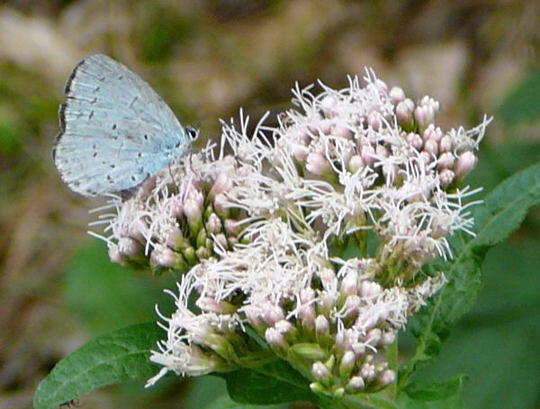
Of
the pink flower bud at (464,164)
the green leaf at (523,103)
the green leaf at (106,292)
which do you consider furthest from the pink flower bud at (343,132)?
the green leaf at (523,103)

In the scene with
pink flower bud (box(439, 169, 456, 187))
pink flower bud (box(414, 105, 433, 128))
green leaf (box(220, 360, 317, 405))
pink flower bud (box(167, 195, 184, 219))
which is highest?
pink flower bud (box(414, 105, 433, 128))

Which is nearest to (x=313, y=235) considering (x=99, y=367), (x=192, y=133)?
(x=192, y=133)

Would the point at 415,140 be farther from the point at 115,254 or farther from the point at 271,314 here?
the point at 115,254

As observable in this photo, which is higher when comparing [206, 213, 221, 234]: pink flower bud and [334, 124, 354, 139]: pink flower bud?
[334, 124, 354, 139]: pink flower bud

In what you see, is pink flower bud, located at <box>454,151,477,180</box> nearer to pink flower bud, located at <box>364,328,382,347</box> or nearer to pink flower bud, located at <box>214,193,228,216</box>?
pink flower bud, located at <box>364,328,382,347</box>

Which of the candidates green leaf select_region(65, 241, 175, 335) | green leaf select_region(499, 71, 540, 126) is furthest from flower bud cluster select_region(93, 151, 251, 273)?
green leaf select_region(499, 71, 540, 126)

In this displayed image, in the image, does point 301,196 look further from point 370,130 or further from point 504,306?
point 504,306
